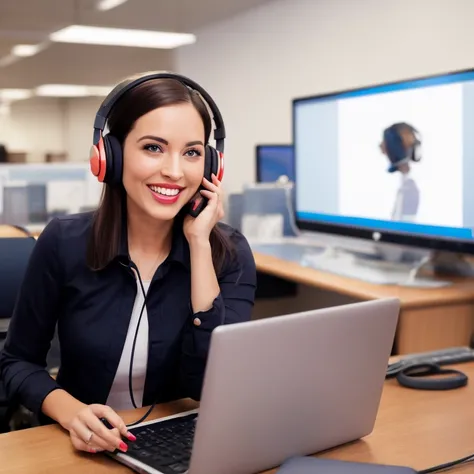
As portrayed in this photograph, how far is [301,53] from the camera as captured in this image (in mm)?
3992

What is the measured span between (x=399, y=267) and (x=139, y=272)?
116 centimetres

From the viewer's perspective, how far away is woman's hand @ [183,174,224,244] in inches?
50.4

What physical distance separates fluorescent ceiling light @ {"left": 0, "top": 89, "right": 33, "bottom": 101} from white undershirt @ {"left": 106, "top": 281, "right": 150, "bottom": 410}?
32.9 ft

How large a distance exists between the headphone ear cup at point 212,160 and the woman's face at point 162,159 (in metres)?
0.05

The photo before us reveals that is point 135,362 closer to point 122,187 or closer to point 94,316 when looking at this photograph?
point 94,316

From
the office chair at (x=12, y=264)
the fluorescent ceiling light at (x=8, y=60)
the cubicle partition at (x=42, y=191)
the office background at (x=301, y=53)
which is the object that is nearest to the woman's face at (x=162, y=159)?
the office chair at (x=12, y=264)

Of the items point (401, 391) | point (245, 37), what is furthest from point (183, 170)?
point (245, 37)

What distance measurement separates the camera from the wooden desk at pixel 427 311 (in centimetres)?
181

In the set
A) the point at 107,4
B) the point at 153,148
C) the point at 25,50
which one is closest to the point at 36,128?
the point at 25,50

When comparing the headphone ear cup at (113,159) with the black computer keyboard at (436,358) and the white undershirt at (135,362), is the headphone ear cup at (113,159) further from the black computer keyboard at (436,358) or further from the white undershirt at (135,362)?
the black computer keyboard at (436,358)

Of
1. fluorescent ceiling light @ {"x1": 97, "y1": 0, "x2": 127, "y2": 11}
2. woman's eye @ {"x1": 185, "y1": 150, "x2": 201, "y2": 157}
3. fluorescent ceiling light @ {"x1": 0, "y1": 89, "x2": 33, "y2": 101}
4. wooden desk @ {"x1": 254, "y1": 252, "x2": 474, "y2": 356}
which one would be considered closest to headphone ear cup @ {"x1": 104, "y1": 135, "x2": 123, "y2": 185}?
woman's eye @ {"x1": 185, "y1": 150, "x2": 201, "y2": 157}

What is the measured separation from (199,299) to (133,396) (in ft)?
0.74

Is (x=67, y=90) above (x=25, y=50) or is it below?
below

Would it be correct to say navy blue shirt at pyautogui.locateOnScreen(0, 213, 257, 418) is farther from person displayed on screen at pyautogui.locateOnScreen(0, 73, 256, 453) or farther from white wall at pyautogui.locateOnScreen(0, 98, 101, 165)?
white wall at pyautogui.locateOnScreen(0, 98, 101, 165)
